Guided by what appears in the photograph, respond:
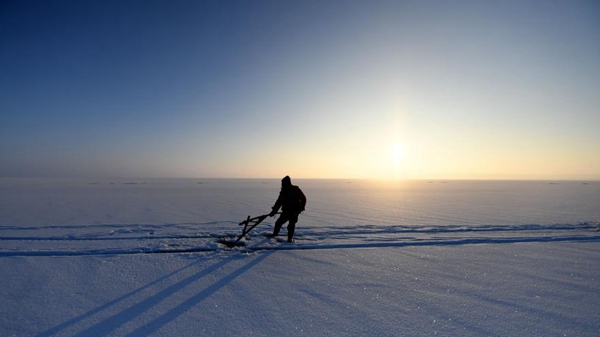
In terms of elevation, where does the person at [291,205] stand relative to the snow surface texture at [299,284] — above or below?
above

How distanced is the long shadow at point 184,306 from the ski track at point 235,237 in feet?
5.68

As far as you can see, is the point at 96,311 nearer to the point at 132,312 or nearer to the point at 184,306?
the point at 132,312

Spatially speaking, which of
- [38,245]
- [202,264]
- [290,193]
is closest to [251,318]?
[202,264]

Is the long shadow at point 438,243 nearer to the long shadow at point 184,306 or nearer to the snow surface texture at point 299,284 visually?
the snow surface texture at point 299,284

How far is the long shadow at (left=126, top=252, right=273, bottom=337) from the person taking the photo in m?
3.59

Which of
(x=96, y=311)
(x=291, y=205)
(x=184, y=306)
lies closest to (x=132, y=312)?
(x=96, y=311)

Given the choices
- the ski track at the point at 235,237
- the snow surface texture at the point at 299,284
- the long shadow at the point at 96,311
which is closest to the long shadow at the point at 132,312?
the snow surface texture at the point at 299,284

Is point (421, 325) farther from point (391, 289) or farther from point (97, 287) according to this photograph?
point (97, 287)

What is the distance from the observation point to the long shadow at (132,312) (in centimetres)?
354

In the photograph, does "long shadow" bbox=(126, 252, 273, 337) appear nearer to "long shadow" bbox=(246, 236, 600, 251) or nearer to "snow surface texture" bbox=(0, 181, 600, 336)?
"snow surface texture" bbox=(0, 181, 600, 336)

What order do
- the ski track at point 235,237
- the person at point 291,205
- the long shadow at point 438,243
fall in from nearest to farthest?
1. the ski track at point 235,237
2. the long shadow at point 438,243
3. the person at point 291,205

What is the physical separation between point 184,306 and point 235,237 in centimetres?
460

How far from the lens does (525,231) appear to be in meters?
10.1

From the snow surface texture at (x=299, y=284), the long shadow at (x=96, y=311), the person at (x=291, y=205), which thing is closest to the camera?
the long shadow at (x=96, y=311)
